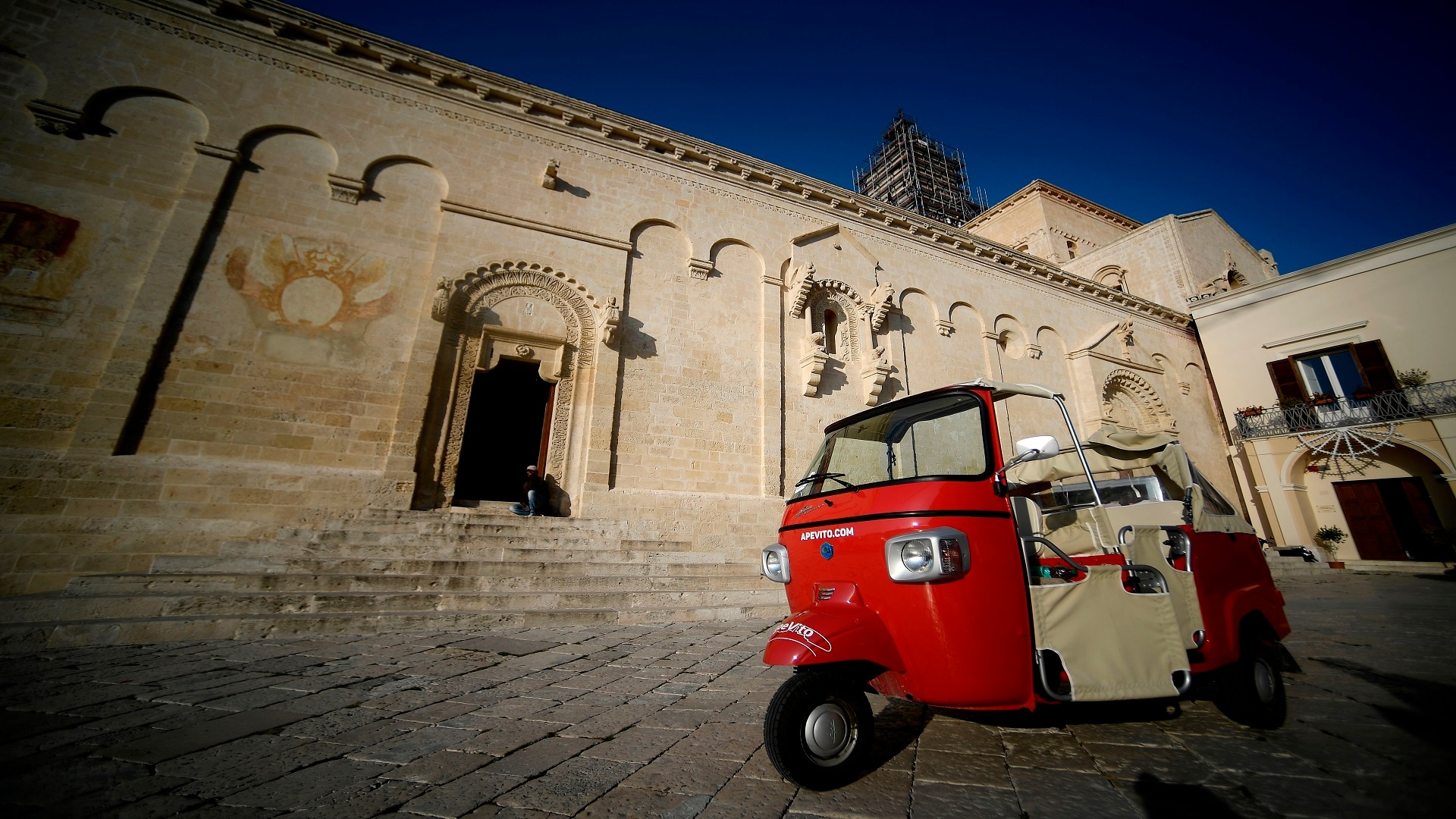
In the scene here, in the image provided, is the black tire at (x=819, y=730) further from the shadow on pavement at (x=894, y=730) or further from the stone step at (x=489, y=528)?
the stone step at (x=489, y=528)

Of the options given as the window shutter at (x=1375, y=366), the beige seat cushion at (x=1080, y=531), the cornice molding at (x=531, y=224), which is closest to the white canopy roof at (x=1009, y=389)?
the beige seat cushion at (x=1080, y=531)

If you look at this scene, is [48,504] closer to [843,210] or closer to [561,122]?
[561,122]

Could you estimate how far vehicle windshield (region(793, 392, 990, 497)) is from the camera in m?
2.70

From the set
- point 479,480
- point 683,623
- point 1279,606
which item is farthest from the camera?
point 479,480

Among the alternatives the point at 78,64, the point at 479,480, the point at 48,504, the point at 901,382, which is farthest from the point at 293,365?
the point at 901,382

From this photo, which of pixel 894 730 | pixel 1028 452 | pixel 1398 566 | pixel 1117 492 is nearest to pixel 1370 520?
pixel 1398 566

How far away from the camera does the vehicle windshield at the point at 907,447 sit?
2.70 m

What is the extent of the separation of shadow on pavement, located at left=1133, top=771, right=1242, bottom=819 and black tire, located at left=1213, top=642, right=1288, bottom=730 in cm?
117

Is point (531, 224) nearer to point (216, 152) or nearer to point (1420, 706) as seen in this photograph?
point (216, 152)

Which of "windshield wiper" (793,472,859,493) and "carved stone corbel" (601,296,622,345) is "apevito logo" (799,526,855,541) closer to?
"windshield wiper" (793,472,859,493)

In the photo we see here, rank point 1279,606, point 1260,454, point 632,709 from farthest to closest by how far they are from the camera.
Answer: point 1260,454 < point 1279,606 < point 632,709

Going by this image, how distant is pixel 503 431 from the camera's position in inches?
420

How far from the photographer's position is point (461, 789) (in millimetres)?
2070

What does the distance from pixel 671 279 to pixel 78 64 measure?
9750 millimetres
